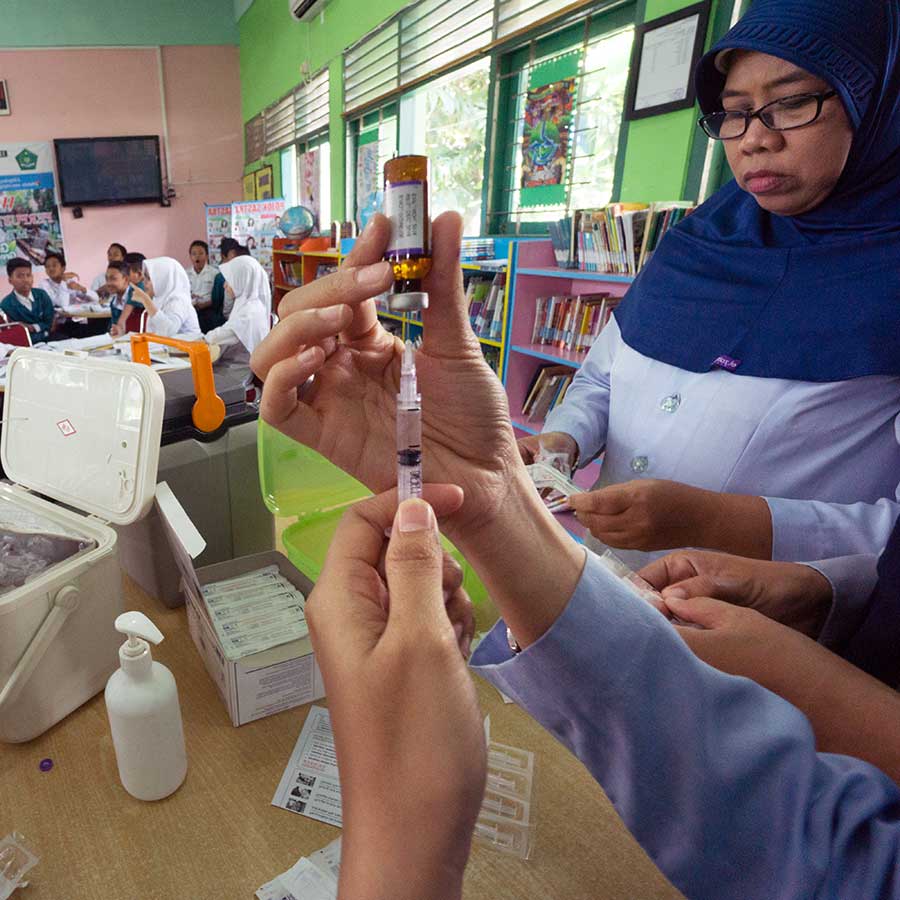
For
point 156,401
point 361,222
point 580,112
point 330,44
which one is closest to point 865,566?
point 156,401

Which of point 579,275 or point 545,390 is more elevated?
point 579,275

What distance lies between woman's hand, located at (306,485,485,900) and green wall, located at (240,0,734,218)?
2.30 meters

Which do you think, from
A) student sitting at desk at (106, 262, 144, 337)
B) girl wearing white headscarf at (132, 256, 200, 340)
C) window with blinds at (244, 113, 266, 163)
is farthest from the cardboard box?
window with blinds at (244, 113, 266, 163)

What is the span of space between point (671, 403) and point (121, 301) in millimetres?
5710

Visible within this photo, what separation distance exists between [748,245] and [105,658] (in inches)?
49.3

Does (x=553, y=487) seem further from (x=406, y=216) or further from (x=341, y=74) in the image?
(x=341, y=74)

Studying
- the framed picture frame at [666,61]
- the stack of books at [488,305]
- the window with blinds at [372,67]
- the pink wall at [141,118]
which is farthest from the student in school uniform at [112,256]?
the framed picture frame at [666,61]

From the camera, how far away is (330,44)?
197 inches

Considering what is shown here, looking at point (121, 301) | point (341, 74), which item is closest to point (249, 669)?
point (341, 74)

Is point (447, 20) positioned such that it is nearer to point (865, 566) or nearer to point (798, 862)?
point (865, 566)

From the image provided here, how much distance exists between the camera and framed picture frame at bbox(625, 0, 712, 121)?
6.81ft

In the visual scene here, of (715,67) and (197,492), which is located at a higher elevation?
(715,67)

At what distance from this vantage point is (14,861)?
619mm

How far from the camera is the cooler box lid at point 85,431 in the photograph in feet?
3.10
